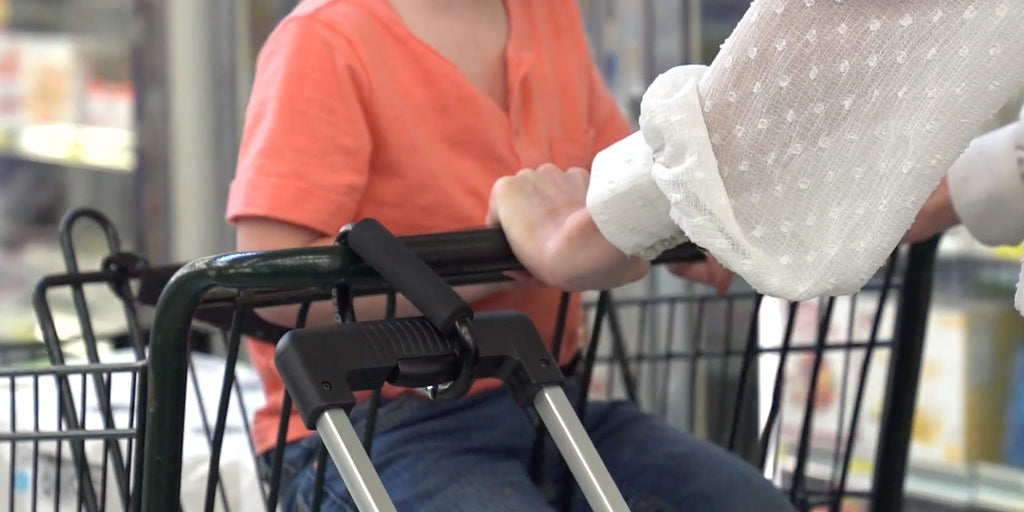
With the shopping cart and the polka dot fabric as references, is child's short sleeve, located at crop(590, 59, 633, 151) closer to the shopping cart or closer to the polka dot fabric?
the shopping cart

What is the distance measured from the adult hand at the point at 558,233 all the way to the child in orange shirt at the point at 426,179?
111 mm

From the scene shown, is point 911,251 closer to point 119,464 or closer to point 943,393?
point 119,464

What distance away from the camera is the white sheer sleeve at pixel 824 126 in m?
0.71

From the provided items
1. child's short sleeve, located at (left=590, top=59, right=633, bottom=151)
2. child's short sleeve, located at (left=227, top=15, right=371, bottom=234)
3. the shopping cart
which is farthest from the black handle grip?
child's short sleeve, located at (left=590, top=59, right=633, bottom=151)

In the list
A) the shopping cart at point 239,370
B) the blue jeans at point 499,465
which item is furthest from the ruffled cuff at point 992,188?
the blue jeans at point 499,465

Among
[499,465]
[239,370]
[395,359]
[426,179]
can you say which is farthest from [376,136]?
[239,370]

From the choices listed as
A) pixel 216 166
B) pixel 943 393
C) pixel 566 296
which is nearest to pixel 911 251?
pixel 566 296

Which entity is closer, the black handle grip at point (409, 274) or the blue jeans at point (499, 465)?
the black handle grip at point (409, 274)

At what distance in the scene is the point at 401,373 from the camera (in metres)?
0.73

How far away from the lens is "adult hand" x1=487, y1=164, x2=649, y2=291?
2.69 ft

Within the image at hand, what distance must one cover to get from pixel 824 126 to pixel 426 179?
0.46m

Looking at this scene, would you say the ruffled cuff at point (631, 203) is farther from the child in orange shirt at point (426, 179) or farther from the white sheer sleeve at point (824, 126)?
the child in orange shirt at point (426, 179)

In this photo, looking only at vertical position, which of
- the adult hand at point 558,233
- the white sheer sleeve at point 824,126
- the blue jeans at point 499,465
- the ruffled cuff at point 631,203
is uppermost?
the white sheer sleeve at point 824,126

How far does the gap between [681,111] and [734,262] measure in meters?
0.09
